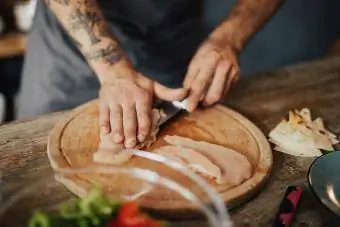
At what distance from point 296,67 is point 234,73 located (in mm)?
204

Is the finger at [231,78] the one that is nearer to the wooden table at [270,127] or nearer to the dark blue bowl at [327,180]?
the wooden table at [270,127]

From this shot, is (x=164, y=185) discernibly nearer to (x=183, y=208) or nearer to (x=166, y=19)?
(x=183, y=208)

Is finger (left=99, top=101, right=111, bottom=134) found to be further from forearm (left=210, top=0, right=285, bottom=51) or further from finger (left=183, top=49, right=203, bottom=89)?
forearm (left=210, top=0, right=285, bottom=51)

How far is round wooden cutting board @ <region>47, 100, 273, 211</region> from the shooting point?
0.79 meters

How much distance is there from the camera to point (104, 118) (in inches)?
35.6

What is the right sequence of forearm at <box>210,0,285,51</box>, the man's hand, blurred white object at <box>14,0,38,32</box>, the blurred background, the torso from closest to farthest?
the man's hand < forearm at <box>210,0,285,51</box> < the torso < the blurred background < blurred white object at <box>14,0,38,32</box>

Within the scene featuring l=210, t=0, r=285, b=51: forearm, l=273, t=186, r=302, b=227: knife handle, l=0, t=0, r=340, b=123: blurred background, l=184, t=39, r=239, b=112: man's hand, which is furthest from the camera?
l=0, t=0, r=340, b=123: blurred background

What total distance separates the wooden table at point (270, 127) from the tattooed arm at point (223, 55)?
0.07 meters

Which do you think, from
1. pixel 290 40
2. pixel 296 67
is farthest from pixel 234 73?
pixel 290 40

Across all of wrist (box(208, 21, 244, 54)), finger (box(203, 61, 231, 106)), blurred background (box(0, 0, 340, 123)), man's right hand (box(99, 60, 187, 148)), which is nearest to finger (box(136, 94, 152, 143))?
man's right hand (box(99, 60, 187, 148))

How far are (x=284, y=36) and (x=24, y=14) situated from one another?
82 centimetres

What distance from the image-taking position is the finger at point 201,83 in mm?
971

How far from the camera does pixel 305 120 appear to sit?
0.98 m

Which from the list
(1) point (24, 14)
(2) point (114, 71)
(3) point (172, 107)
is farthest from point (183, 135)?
(1) point (24, 14)
